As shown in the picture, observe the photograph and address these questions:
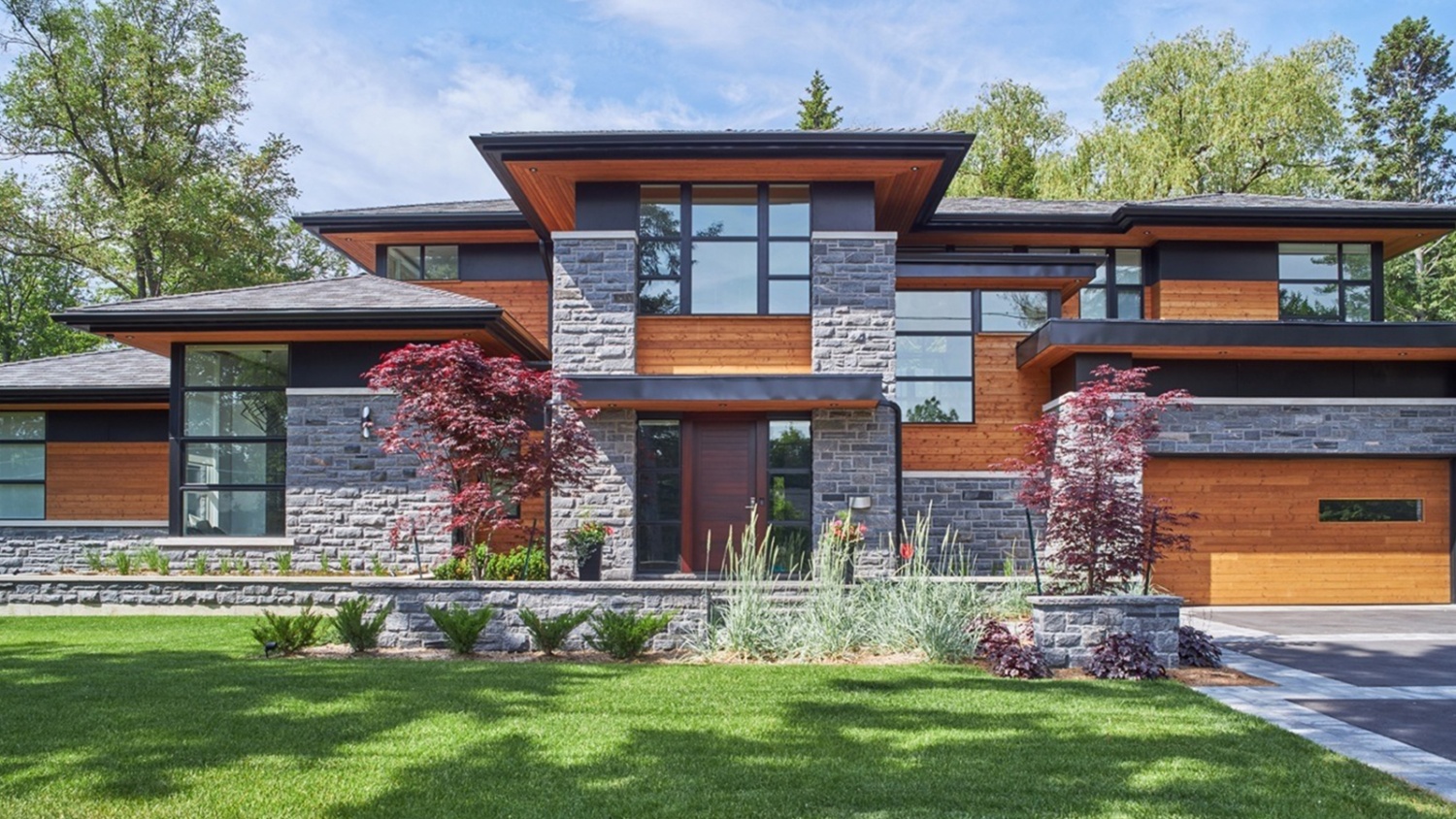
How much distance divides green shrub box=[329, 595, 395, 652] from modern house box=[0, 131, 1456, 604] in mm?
3445

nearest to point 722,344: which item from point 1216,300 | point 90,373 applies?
point 1216,300

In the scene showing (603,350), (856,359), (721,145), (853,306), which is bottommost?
(856,359)

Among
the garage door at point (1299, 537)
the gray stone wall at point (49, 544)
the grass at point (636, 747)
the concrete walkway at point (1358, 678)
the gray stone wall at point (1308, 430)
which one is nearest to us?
the grass at point (636, 747)

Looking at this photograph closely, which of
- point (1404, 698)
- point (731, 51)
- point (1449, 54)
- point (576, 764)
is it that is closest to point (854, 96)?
point (731, 51)

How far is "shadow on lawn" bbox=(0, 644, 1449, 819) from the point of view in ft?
15.4

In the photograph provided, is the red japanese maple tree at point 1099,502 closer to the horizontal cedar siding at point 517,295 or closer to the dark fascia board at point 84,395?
the horizontal cedar siding at point 517,295

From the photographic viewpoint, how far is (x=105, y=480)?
1622 cm

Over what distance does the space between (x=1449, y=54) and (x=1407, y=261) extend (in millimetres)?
7741

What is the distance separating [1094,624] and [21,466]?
17428 millimetres

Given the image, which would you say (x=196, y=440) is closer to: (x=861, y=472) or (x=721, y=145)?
(x=721, y=145)

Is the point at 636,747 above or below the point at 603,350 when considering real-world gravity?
below

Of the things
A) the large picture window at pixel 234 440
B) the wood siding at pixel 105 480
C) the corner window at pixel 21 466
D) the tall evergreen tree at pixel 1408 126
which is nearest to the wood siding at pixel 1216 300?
the large picture window at pixel 234 440

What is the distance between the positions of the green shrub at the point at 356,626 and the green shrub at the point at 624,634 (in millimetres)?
2078

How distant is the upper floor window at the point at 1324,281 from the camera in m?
15.9
